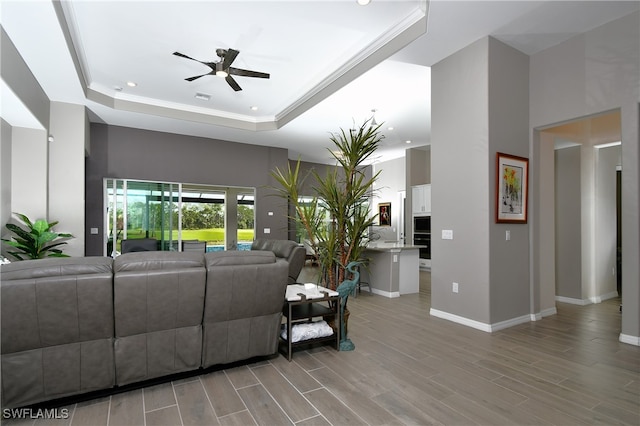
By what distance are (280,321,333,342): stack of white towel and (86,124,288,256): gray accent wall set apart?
12.2 ft

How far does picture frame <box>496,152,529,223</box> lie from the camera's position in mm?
3754

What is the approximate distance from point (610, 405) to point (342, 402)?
5.79 ft

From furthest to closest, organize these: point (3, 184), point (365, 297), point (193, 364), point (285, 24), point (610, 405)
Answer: point (365, 297) → point (3, 184) → point (285, 24) → point (193, 364) → point (610, 405)

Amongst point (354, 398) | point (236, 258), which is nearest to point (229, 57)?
point (236, 258)

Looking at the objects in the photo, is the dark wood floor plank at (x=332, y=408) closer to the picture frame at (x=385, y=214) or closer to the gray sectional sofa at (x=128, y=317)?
the gray sectional sofa at (x=128, y=317)

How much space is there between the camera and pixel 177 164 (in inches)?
288

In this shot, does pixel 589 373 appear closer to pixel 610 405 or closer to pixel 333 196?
pixel 610 405

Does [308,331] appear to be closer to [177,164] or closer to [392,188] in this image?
[177,164]

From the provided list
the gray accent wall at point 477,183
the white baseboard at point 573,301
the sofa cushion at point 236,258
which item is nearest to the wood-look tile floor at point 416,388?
the gray accent wall at point 477,183

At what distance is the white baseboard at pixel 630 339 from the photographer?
323cm

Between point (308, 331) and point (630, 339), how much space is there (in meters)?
3.22

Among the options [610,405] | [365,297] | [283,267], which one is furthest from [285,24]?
[610,405]

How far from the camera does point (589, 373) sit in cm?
262

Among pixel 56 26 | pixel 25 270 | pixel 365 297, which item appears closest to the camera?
pixel 25 270
